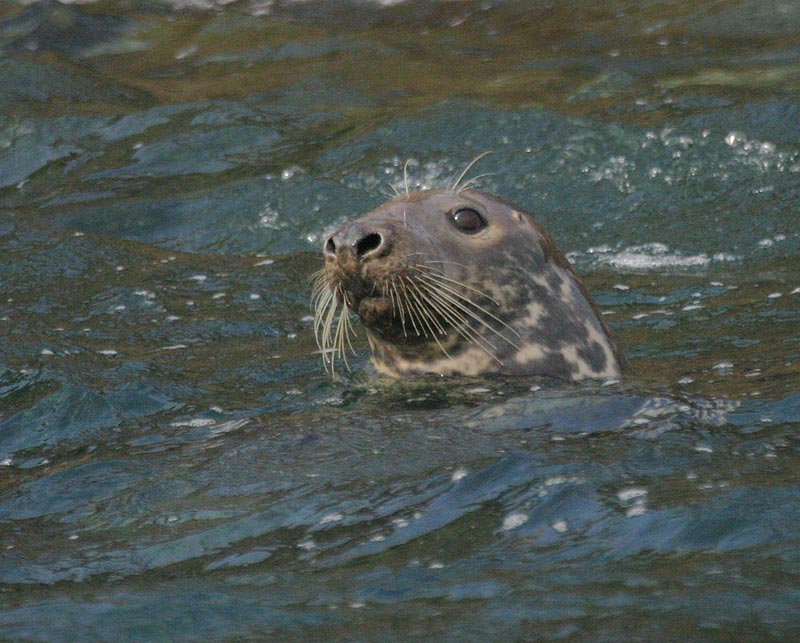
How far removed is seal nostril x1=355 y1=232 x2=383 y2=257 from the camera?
19.4 ft

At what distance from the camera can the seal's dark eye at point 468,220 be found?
21.4 ft

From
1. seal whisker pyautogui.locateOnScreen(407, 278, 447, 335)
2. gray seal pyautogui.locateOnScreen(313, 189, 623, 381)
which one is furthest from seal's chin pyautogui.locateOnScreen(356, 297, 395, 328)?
seal whisker pyautogui.locateOnScreen(407, 278, 447, 335)

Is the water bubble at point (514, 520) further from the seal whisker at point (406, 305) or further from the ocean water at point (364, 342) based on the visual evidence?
the seal whisker at point (406, 305)

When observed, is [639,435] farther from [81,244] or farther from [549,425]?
[81,244]

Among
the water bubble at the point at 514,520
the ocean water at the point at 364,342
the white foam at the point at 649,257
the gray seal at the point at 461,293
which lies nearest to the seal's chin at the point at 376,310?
the gray seal at the point at 461,293

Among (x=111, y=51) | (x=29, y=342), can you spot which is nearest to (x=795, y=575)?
(x=29, y=342)

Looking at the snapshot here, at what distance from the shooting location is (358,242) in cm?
591

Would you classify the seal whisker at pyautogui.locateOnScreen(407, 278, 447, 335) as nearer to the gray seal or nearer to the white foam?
the gray seal

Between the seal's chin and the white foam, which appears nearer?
the seal's chin

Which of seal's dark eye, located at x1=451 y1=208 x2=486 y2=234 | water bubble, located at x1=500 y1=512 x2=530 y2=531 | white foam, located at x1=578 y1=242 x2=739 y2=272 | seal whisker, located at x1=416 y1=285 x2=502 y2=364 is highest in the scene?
seal's dark eye, located at x1=451 y1=208 x2=486 y2=234

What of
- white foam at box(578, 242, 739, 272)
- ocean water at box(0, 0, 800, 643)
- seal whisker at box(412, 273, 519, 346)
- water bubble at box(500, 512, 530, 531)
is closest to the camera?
ocean water at box(0, 0, 800, 643)

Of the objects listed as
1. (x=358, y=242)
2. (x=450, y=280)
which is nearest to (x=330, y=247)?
(x=358, y=242)

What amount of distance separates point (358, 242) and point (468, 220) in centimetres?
80

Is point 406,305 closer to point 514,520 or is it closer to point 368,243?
point 368,243
